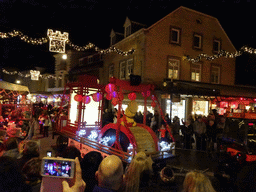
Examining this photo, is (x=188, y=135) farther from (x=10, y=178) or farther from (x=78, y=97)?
(x=10, y=178)

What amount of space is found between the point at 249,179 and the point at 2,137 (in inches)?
307

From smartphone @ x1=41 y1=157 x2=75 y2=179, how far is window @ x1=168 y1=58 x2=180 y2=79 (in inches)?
693

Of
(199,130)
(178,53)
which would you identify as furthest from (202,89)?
(178,53)

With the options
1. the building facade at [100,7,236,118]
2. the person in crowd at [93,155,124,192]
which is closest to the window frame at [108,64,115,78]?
the building facade at [100,7,236,118]

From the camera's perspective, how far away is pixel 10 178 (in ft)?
6.91

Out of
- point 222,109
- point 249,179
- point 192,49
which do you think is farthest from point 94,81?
point 222,109

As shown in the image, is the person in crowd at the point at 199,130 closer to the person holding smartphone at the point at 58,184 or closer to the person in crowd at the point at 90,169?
the person in crowd at the point at 90,169

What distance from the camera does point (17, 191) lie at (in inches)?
81.7

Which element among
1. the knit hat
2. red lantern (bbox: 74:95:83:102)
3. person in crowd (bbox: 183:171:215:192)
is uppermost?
red lantern (bbox: 74:95:83:102)

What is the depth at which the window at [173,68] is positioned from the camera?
18714 mm

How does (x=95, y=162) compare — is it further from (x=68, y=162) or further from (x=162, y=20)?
(x=162, y=20)

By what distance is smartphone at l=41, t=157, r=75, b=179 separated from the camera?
1.97 m

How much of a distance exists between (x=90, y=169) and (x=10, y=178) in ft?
5.43

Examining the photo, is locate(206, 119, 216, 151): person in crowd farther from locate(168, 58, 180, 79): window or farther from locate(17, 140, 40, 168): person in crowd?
locate(17, 140, 40, 168): person in crowd
